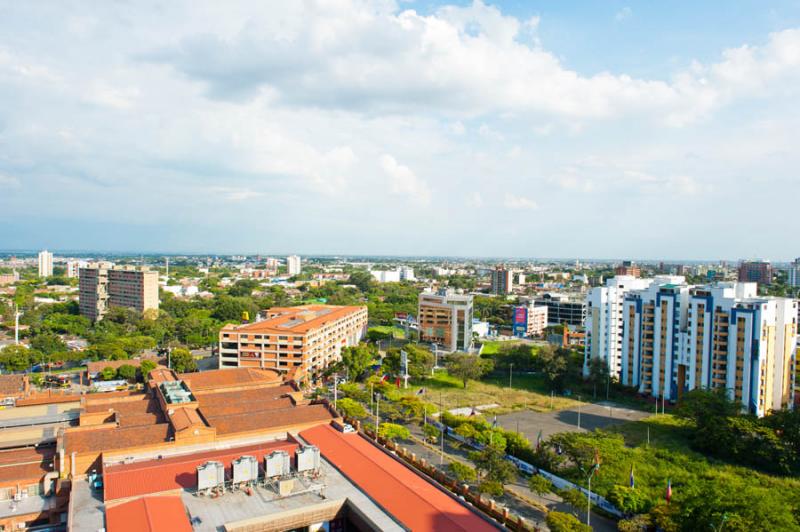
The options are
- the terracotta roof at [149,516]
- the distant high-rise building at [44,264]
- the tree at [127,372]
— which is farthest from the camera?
the distant high-rise building at [44,264]

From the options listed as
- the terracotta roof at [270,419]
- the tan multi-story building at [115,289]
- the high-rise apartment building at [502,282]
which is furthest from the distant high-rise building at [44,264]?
the terracotta roof at [270,419]

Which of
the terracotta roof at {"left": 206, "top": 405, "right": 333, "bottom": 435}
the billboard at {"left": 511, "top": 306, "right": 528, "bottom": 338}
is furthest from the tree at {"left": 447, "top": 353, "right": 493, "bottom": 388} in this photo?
the billboard at {"left": 511, "top": 306, "right": 528, "bottom": 338}

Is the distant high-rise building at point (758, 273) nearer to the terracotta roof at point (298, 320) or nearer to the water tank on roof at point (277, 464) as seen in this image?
the terracotta roof at point (298, 320)

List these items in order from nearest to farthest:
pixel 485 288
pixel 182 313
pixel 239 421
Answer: pixel 239 421 → pixel 182 313 → pixel 485 288

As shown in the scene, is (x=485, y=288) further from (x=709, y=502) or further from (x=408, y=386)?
(x=709, y=502)

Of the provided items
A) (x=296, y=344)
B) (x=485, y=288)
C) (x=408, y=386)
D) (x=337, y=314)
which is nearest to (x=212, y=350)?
(x=337, y=314)

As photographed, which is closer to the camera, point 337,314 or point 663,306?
point 663,306

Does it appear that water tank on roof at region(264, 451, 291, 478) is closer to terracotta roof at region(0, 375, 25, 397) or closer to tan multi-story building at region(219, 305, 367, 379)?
tan multi-story building at region(219, 305, 367, 379)
